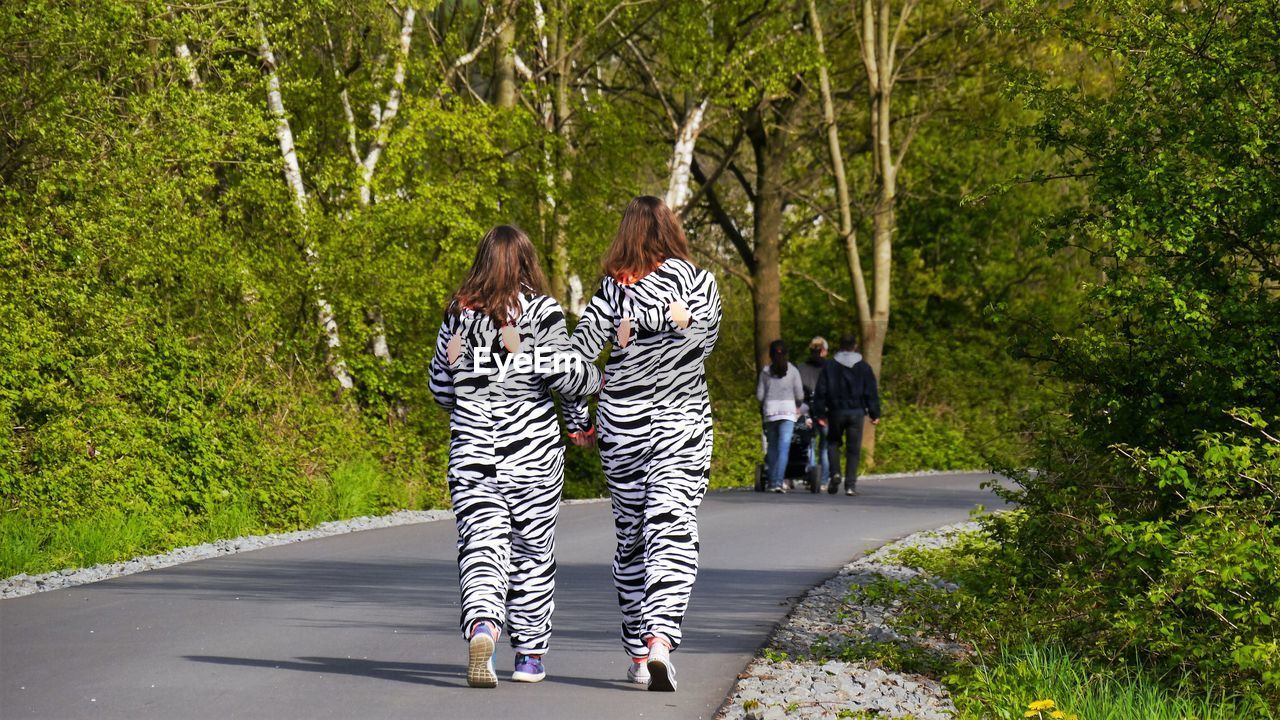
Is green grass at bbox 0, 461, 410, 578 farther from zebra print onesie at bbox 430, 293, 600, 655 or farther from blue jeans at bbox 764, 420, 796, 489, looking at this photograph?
zebra print onesie at bbox 430, 293, 600, 655

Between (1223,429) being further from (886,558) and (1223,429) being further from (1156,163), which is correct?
(886,558)

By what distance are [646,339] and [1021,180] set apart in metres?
2.15

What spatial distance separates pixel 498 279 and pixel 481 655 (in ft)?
5.31

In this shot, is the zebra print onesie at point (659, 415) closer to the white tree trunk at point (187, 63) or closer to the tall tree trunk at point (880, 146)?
the white tree trunk at point (187, 63)

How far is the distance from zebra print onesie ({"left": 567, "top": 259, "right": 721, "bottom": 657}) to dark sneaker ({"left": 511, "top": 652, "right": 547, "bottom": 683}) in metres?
0.46

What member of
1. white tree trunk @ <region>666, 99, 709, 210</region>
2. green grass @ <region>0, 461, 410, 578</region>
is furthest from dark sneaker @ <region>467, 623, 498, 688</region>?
white tree trunk @ <region>666, 99, 709, 210</region>

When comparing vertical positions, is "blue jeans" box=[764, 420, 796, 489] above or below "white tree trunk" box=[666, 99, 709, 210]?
below

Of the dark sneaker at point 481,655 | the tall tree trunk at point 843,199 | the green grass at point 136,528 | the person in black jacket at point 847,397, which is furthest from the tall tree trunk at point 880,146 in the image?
the dark sneaker at point 481,655

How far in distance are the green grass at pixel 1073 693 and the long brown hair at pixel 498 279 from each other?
246cm

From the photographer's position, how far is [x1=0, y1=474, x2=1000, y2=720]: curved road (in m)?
6.68

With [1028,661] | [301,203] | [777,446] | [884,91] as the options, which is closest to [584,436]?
[1028,661]

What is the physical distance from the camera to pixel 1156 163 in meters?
7.20

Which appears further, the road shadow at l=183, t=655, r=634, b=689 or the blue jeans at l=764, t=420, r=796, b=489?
the blue jeans at l=764, t=420, r=796, b=489

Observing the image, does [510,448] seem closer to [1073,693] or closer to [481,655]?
[481,655]
